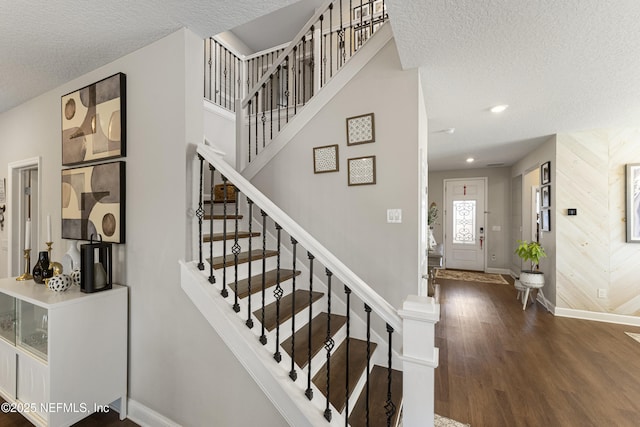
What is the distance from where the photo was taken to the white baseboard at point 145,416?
176 cm

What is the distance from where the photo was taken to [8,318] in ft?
6.54

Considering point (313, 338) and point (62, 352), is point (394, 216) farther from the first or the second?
point (62, 352)

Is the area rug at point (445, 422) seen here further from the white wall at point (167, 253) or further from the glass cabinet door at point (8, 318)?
the glass cabinet door at point (8, 318)

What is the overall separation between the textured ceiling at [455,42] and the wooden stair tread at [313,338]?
6.76 ft

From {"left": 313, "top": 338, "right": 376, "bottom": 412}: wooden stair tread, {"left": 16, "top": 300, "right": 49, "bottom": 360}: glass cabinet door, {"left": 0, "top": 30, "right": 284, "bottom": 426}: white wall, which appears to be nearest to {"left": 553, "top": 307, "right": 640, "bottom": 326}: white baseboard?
{"left": 313, "top": 338, "right": 376, "bottom": 412}: wooden stair tread

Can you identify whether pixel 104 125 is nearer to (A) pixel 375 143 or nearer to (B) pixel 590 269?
(A) pixel 375 143

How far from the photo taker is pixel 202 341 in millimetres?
1628

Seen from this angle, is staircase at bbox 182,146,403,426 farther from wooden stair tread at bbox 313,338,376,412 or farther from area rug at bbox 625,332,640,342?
area rug at bbox 625,332,640,342

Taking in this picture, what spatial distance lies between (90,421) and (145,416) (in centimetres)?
39

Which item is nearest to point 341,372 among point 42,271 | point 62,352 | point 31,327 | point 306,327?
point 306,327


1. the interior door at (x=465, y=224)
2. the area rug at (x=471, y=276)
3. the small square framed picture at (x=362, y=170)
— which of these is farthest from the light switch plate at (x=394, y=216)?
the interior door at (x=465, y=224)

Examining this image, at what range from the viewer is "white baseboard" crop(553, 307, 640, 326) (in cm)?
356

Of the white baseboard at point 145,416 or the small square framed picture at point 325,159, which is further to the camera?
the small square framed picture at point 325,159

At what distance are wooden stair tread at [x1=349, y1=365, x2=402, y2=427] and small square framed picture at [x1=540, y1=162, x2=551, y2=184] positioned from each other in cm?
393
